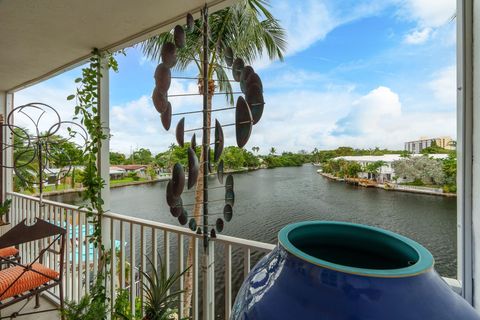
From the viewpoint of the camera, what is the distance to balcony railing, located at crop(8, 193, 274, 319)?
146 centimetres

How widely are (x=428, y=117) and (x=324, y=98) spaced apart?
156 centimetres

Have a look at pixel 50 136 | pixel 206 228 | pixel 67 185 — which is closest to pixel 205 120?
pixel 206 228

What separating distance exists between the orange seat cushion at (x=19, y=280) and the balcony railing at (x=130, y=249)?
34 centimetres

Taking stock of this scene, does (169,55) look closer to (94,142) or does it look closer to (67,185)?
(94,142)

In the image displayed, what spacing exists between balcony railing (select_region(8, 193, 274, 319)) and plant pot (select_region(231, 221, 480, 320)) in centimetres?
88

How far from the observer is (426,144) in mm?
1415

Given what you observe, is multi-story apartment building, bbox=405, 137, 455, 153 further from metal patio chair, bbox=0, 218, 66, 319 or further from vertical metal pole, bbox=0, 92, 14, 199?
vertical metal pole, bbox=0, 92, 14, 199

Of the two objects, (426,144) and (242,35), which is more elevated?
(242,35)

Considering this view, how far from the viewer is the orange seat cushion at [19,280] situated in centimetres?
178

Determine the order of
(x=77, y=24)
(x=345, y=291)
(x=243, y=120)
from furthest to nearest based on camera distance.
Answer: (x=77, y=24), (x=243, y=120), (x=345, y=291)

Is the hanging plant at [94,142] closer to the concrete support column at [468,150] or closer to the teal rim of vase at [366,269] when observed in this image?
the teal rim of vase at [366,269]

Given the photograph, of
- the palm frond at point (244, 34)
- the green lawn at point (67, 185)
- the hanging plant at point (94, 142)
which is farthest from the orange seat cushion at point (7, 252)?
the palm frond at point (244, 34)

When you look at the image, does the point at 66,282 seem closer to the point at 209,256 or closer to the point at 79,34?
the point at 209,256

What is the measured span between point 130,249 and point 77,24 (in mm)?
1840
